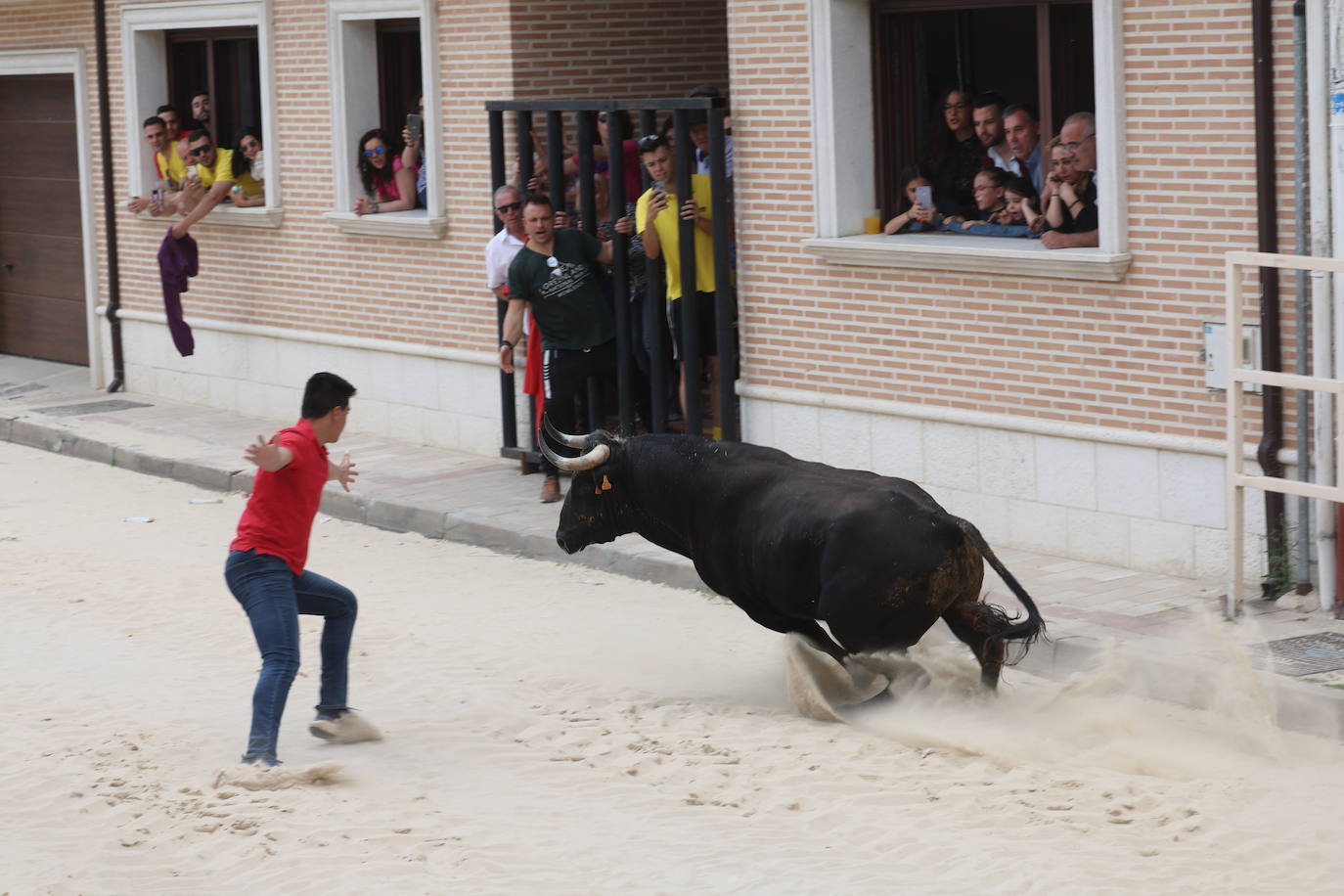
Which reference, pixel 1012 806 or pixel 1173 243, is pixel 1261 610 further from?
pixel 1012 806

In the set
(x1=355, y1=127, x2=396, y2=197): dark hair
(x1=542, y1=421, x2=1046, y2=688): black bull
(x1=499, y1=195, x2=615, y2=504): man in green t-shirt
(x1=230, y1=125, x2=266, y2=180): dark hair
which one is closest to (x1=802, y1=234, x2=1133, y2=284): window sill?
(x1=499, y1=195, x2=615, y2=504): man in green t-shirt

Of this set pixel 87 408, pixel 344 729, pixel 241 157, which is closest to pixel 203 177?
pixel 241 157

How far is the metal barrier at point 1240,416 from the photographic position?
8.47 m

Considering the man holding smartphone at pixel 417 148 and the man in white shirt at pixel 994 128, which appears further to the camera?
the man holding smartphone at pixel 417 148

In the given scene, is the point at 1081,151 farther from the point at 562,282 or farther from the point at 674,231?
the point at 562,282

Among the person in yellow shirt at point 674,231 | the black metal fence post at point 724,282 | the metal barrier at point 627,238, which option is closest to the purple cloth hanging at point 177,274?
the metal barrier at point 627,238

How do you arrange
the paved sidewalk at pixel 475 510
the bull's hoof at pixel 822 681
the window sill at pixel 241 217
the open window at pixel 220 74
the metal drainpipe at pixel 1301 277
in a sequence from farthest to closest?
1. the open window at pixel 220 74
2. the window sill at pixel 241 217
3. the metal drainpipe at pixel 1301 277
4. the paved sidewalk at pixel 475 510
5. the bull's hoof at pixel 822 681

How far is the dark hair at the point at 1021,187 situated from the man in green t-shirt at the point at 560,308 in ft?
9.45

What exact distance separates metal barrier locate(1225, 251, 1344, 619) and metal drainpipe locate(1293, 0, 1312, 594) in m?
0.14

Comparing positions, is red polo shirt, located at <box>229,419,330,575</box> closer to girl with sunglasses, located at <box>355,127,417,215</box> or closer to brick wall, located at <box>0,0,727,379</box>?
brick wall, located at <box>0,0,727,379</box>

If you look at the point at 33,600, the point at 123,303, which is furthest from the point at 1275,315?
the point at 123,303

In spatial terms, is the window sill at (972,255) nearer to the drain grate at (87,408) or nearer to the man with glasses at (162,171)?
the man with glasses at (162,171)

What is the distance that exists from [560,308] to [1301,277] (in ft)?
16.1

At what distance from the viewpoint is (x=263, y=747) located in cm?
735
